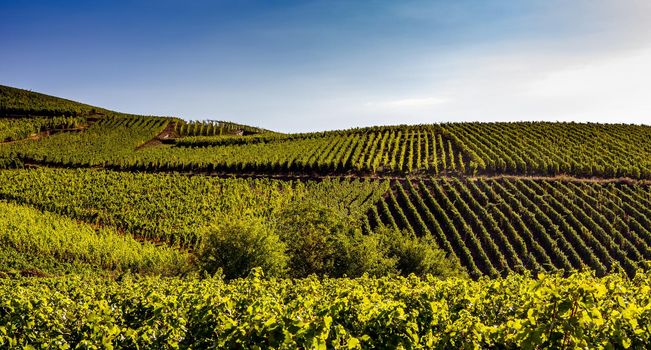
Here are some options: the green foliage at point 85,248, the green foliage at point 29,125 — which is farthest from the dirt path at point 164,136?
the green foliage at point 85,248

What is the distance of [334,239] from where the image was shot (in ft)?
93.6

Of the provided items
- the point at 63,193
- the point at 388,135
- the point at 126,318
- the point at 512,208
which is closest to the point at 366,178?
the point at 512,208

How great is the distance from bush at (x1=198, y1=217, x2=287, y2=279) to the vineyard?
3.5 inches

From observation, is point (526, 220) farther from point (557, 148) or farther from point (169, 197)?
point (169, 197)

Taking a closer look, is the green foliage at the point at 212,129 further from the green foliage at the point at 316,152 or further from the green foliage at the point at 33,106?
the green foliage at the point at 33,106

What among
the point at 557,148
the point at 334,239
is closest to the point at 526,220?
the point at 334,239

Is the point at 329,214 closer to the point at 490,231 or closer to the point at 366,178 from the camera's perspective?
the point at 490,231

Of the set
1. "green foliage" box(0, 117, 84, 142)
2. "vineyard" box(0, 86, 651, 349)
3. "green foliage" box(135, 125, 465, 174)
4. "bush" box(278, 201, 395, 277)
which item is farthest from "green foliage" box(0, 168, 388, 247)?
"green foliage" box(0, 117, 84, 142)

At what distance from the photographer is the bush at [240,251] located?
83.1 feet

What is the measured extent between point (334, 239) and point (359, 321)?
821 inches

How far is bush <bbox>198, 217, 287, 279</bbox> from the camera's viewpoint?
25.3 m

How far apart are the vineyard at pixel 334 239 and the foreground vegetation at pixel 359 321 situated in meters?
0.04

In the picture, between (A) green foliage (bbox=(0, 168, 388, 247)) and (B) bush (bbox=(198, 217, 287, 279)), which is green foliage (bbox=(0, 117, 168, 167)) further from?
(B) bush (bbox=(198, 217, 287, 279))

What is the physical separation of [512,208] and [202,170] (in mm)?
37597
